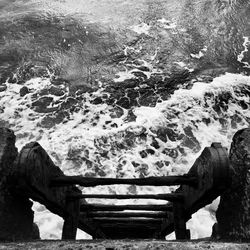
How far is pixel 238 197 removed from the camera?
2.30m

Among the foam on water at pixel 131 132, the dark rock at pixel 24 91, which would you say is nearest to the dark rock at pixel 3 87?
the foam on water at pixel 131 132

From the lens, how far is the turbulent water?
867 cm

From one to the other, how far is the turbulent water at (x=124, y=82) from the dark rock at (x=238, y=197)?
4.60 meters

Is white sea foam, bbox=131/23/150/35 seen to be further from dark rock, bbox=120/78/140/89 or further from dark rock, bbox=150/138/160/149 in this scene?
dark rock, bbox=150/138/160/149

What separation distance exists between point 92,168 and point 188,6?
10155 mm

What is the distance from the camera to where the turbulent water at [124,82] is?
8672mm

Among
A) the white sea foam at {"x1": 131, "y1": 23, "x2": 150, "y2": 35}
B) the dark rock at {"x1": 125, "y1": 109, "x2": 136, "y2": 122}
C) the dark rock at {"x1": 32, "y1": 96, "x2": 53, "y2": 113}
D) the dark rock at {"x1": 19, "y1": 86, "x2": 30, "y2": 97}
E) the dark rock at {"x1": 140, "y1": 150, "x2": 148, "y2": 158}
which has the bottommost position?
the dark rock at {"x1": 140, "y1": 150, "x2": 148, "y2": 158}

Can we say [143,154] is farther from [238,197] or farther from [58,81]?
[238,197]

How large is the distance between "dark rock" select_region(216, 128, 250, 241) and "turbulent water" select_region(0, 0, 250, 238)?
4598 mm

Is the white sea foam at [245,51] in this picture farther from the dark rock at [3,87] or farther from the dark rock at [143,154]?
the dark rock at [3,87]

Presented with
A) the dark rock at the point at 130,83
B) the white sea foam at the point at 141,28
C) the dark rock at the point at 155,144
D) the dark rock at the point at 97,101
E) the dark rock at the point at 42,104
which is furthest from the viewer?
the white sea foam at the point at 141,28

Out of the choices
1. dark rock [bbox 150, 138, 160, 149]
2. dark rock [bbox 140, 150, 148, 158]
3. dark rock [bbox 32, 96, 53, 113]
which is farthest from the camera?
dark rock [bbox 32, 96, 53, 113]

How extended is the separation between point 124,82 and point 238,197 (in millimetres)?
9075

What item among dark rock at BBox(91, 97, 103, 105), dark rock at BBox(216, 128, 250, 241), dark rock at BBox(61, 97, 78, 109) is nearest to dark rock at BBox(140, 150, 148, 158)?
dark rock at BBox(91, 97, 103, 105)
